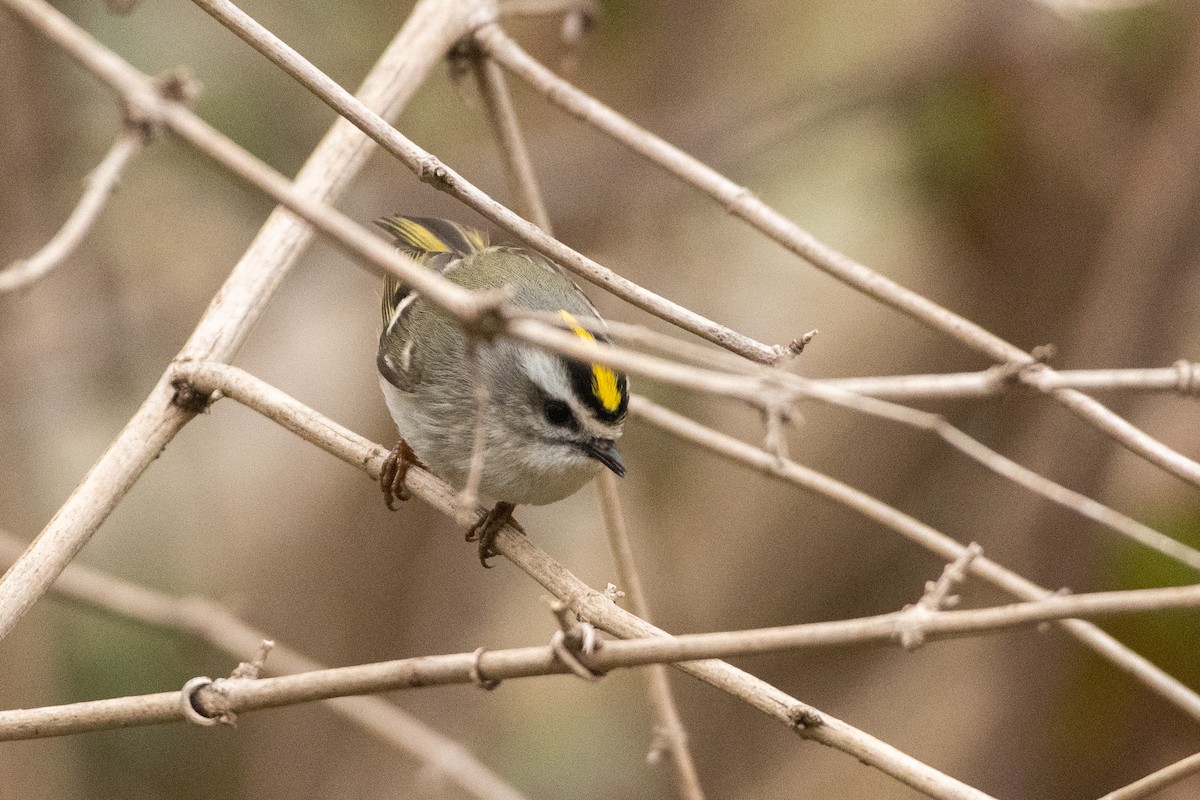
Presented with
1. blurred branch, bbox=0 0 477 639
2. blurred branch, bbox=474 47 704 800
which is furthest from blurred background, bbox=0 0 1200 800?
blurred branch, bbox=0 0 477 639

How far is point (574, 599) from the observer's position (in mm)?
1665

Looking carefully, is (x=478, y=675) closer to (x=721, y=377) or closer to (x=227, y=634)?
(x=721, y=377)

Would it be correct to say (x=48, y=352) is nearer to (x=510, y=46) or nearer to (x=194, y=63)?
(x=194, y=63)

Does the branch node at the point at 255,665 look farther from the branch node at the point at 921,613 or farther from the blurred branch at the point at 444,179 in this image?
the branch node at the point at 921,613

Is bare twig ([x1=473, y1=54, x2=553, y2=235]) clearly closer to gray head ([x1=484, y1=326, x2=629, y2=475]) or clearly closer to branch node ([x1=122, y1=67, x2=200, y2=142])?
gray head ([x1=484, y1=326, x2=629, y2=475])

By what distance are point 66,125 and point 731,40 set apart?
2.21m

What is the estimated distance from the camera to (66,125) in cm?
370

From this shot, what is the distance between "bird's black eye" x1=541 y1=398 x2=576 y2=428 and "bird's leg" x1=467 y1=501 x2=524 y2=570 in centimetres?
18

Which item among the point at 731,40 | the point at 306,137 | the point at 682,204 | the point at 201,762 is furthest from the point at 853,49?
the point at 201,762

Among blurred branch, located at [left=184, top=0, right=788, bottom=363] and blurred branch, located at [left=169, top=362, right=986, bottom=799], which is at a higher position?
blurred branch, located at [left=184, top=0, right=788, bottom=363]

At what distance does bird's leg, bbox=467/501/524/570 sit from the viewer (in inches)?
85.0

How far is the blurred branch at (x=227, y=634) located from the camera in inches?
103

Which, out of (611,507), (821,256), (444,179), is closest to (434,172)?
(444,179)

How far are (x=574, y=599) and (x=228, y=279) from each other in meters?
0.89
